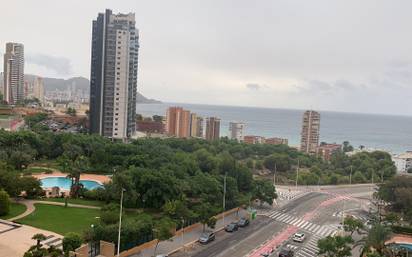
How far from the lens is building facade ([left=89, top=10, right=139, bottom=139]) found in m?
79.4

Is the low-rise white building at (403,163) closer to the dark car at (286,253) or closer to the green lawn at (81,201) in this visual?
the dark car at (286,253)

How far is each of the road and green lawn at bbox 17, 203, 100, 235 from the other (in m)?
7.62

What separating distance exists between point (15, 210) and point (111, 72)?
1923 inches

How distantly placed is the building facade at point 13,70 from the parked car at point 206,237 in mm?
117073

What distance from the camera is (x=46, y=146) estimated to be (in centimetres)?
5738

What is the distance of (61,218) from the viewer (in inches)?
1278

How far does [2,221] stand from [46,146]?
28490 millimetres

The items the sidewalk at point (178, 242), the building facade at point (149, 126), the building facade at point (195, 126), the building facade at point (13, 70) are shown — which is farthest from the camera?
the building facade at point (13, 70)

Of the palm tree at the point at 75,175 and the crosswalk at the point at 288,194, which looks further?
the crosswalk at the point at 288,194

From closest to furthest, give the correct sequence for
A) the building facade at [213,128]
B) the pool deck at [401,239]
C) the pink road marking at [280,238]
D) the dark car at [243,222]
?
the pink road marking at [280,238] < the pool deck at [401,239] < the dark car at [243,222] < the building facade at [213,128]

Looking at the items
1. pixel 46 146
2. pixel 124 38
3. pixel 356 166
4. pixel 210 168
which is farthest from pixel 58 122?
pixel 356 166

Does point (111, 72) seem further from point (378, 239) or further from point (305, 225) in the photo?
point (378, 239)

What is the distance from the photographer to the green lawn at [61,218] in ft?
99.1

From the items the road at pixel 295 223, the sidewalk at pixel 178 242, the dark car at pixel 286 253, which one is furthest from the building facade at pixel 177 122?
the dark car at pixel 286 253
